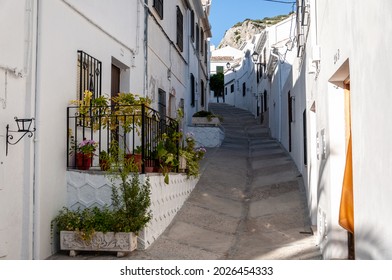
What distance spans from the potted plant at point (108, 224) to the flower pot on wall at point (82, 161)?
49 cm

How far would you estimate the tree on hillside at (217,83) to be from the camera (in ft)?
106

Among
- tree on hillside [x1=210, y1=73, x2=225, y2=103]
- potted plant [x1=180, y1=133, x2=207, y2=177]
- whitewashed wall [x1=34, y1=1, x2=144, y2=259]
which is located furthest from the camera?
tree on hillside [x1=210, y1=73, x2=225, y2=103]

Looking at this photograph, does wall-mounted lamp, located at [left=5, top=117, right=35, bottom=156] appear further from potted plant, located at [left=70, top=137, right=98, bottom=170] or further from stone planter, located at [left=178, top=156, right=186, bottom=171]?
stone planter, located at [left=178, top=156, right=186, bottom=171]

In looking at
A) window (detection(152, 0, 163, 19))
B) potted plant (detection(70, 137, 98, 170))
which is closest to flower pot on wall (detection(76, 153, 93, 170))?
potted plant (detection(70, 137, 98, 170))

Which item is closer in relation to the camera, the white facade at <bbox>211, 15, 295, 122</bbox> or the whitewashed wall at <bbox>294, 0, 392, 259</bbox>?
Answer: the whitewashed wall at <bbox>294, 0, 392, 259</bbox>

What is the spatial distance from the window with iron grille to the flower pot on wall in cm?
78

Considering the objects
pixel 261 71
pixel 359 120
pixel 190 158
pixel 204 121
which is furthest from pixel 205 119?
pixel 359 120

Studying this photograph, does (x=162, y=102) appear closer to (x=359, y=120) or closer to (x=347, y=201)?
(x=347, y=201)

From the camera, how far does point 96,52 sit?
6.53 m

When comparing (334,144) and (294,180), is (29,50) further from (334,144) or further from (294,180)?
(294,180)

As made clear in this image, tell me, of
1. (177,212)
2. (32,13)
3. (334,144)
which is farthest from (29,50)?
(177,212)

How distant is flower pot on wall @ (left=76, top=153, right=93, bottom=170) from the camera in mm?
5621
